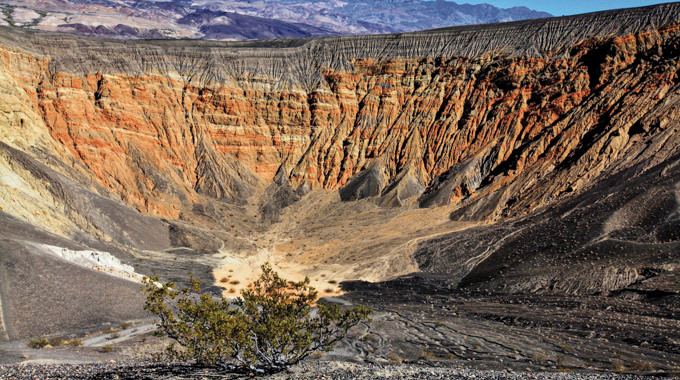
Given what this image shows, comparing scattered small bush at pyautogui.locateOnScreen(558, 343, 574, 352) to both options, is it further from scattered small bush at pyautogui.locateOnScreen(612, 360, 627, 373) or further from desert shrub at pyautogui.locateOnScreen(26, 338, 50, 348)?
desert shrub at pyautogui.locateOnScreen(26, 338, 50, 348)

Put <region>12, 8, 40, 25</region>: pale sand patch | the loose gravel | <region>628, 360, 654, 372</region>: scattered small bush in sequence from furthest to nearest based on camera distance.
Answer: <region>12, 8, 40, 25</region>: pale sand patch → <region>628, 360, 654, 372</region>: scattered small bush → the loose gravel

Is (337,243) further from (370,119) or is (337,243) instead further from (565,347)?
(565,347)

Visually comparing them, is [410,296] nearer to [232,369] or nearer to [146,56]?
[232,369]

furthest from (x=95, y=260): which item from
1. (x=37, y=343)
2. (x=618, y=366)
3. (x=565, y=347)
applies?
(x=618, y=366)

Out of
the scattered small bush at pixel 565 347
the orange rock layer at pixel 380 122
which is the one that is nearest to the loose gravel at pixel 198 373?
the scattered small bush at pixel 565 347

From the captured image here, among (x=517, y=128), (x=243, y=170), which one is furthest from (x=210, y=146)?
(x=517, y=128)

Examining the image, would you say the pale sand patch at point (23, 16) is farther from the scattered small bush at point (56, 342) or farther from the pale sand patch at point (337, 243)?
the scattered small bush at point (56, 342)

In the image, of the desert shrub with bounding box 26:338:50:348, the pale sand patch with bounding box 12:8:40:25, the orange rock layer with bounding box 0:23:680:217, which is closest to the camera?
the desert shrub with bounding box 26:338:50:348

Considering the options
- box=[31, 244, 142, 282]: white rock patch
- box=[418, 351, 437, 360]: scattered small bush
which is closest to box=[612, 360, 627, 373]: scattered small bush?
box=[418, 351, 437, 360]: scattered small bush
